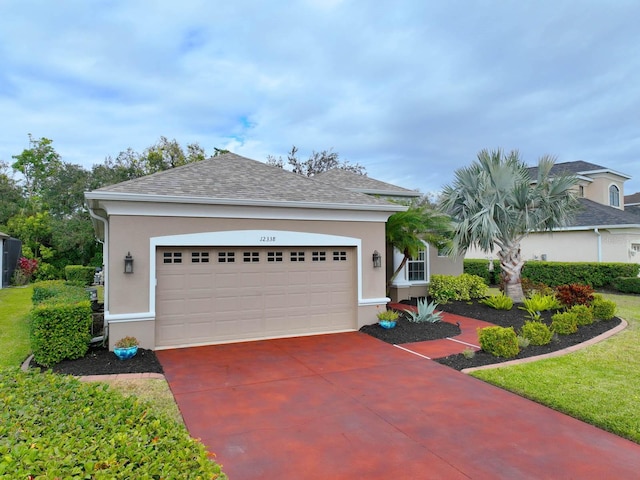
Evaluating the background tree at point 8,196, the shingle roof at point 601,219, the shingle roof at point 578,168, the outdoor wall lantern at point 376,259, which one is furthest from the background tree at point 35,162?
the shingle roof at point 601,219

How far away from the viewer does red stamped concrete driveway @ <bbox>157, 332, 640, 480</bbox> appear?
4.08 metres

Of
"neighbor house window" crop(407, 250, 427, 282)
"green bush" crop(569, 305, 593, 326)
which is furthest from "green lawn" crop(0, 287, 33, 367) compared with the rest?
"green bush" crop(569, 305, 593, 326)

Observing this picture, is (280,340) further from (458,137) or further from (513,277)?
(458,137)

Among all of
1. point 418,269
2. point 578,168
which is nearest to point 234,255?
point 418,269

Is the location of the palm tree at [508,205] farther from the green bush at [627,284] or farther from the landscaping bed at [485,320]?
the green bush at [627,284]

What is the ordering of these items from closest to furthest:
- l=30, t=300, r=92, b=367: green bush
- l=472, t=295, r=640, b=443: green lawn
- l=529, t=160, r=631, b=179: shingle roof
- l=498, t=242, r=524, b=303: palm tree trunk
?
l=472, t=295, r=640, b=443: green lawn → l=30, t=300, r=92, b=367: green bush → l=498, t=242, r=524, b=303: palm tree trunk → l=529, t=160, r=631, b=179: shingle roof

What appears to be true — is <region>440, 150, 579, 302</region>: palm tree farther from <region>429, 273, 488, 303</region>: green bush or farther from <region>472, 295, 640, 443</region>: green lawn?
<region>472, 295, 640, 443</region>: green lawn

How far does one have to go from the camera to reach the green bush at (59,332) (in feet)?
23.5

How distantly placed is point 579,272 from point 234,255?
16.6 metres

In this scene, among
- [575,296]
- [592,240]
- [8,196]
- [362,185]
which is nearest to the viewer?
[575,296]

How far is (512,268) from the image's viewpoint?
1332cm

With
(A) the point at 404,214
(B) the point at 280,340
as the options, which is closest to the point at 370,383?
(B) the point at 280,340

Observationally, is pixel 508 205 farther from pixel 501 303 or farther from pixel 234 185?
pixel 234 185

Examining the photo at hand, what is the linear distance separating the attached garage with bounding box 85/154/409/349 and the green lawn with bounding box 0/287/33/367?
193 centimetres
